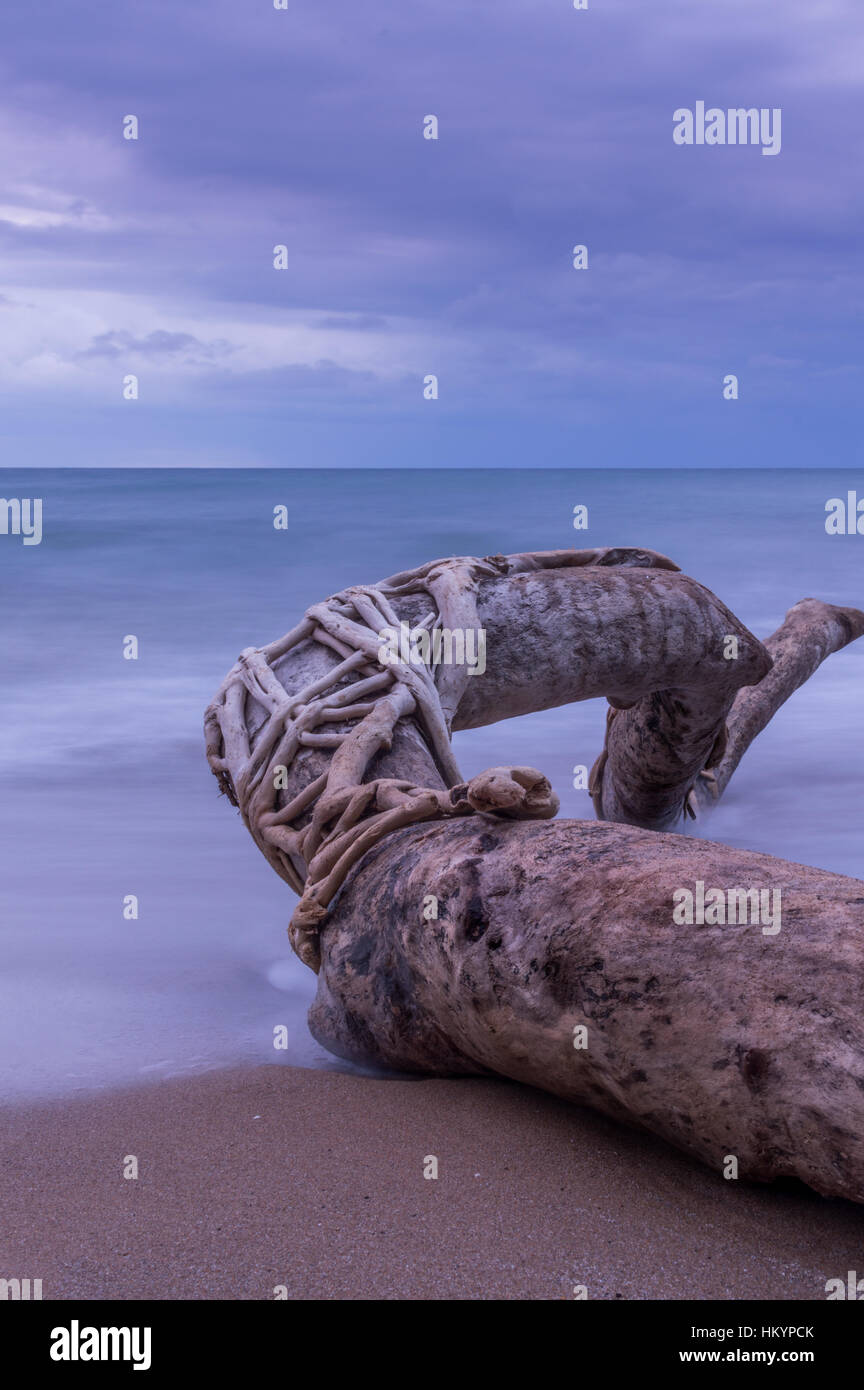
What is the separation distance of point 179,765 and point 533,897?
4.16 m

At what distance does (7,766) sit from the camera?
18.5 feet

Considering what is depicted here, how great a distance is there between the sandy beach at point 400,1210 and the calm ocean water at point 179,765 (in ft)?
1.37

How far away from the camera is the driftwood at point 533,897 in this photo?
146 centimetres

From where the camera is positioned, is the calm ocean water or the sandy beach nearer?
the sandy beach

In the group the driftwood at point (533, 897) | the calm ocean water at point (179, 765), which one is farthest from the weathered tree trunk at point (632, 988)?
the calm ocean water at point (179, 765)

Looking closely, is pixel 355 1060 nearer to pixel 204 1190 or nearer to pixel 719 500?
pixel 204 1190

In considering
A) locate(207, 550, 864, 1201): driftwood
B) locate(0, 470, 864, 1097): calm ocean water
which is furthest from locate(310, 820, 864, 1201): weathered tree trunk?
locate(0, 470, 864, 1097): calm ocean water

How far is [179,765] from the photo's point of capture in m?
5.70

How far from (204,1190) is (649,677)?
2.35 meters

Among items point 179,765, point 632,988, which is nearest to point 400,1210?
point 632,988

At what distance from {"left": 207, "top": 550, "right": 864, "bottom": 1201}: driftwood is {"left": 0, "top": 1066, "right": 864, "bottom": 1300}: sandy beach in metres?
0.08

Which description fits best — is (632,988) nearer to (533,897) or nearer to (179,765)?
(533,897)

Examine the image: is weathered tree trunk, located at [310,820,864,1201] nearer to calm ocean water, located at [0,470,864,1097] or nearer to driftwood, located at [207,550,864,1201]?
driftwood, located at [207,550,864,1201]

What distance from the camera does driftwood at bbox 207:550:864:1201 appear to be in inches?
57.7
